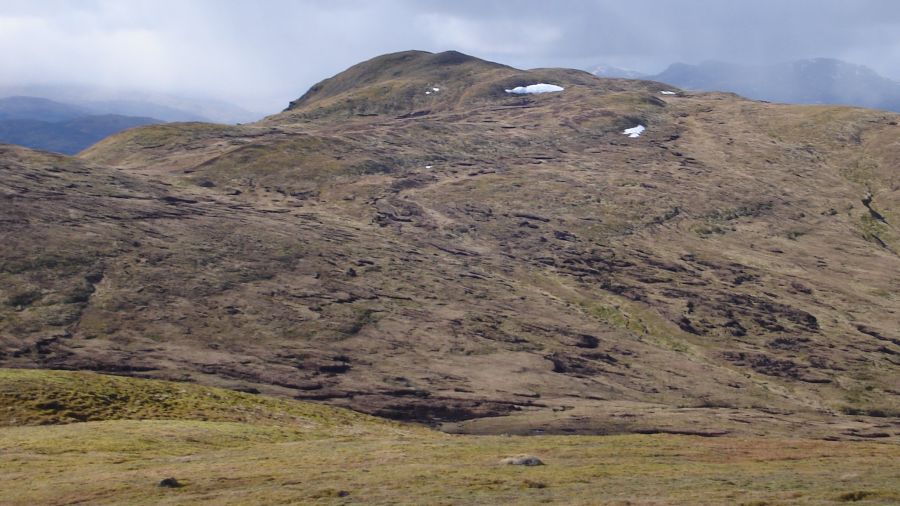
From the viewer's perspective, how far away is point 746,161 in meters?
163

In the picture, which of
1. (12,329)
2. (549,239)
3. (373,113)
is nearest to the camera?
(12,329)

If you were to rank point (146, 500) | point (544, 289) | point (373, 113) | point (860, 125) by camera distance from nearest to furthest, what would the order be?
1. point (146, 500)
2. point (544, 289)
3. point (860, 125)
4. point (373, 113)

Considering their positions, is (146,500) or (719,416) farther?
(719,416)

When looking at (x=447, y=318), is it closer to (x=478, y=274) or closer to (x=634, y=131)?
(x=478, y=274)

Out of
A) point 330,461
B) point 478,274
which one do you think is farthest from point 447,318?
point 330,461

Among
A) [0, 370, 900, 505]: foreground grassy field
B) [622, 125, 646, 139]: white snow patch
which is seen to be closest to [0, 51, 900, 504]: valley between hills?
[0, 370, 900, 505]: foreground grassy field

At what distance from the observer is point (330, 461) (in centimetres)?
4112

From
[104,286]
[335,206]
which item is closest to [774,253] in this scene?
[335,206]

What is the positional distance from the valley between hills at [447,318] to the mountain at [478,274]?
461 millimetres

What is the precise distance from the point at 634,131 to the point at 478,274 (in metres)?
87.3

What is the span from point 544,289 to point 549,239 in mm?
17818

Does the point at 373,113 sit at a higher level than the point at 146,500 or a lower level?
higher

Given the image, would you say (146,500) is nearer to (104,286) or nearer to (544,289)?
(104,286)

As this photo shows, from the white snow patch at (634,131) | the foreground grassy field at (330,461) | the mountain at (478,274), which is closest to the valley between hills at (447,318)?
the foreground grassy field at (330,461)
